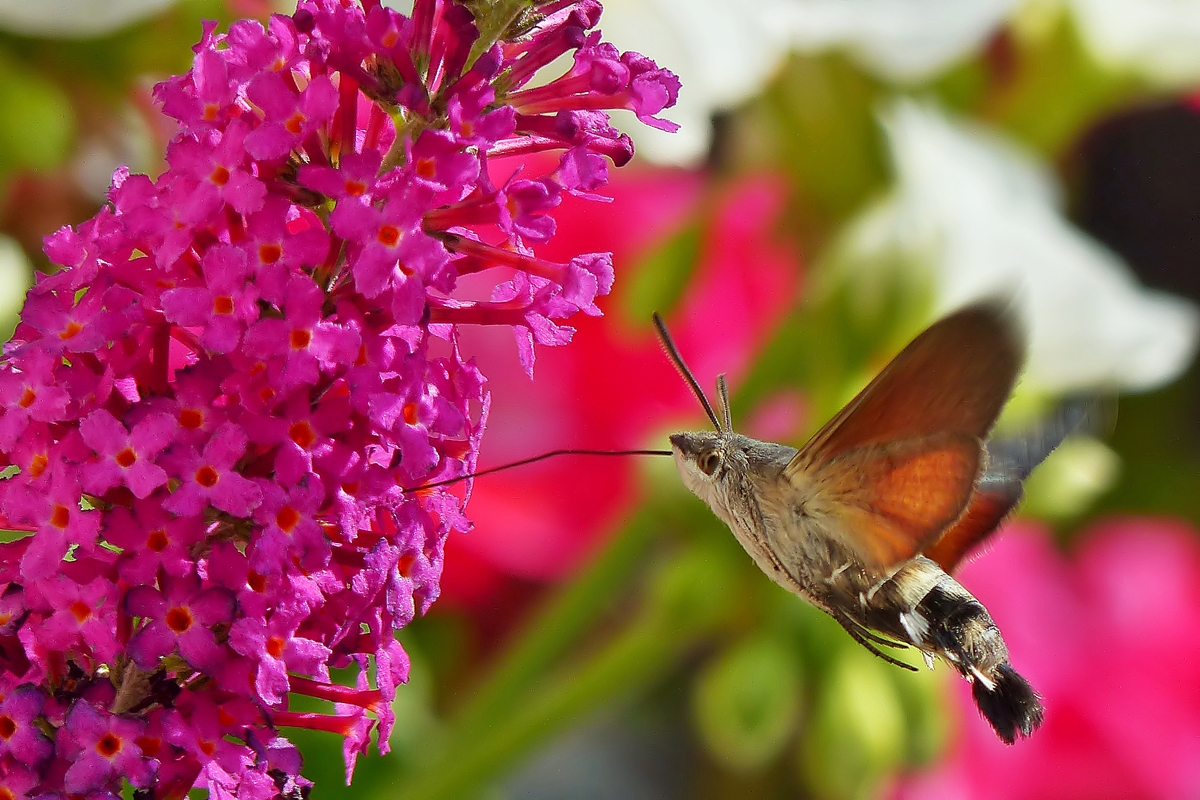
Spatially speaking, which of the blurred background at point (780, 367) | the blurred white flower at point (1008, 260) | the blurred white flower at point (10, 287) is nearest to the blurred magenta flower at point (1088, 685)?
the blurred background at point (780, 367)

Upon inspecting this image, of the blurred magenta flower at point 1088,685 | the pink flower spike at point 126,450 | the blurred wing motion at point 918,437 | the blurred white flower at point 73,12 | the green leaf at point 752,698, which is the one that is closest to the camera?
the pink flower spike at point 126,450

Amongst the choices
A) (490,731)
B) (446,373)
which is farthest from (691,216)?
(446,373)

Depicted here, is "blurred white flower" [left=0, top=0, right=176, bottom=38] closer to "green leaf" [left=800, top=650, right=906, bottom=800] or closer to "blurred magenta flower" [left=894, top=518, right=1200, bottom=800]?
"green leaf" [left=800, top=650, right=906, bottom=800]

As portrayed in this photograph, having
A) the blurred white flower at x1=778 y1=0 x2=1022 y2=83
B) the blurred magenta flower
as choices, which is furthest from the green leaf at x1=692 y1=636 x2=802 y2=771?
the blurred white flower at x1=778 y1=0 x2=1022 y2=83

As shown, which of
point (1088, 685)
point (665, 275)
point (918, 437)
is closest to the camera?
point (918, 437)

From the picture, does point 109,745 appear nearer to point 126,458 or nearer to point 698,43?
point 126,458

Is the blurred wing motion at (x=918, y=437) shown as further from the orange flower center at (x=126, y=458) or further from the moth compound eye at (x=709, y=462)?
the orange flower center at (x=126, y=458)

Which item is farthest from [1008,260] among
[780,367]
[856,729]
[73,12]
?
[73,12]

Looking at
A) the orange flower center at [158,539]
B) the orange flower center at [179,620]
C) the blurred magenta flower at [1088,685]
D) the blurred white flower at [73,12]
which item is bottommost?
the blurred magenta flower at [1088,685]
